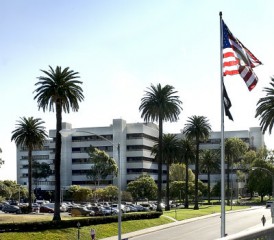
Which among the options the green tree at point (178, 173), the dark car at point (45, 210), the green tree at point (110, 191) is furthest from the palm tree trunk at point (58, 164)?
the green tree at point (178, 173)

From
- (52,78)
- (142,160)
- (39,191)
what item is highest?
(52,78)

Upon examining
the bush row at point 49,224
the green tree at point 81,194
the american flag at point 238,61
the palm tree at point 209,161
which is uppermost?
the american flag at point 238,61

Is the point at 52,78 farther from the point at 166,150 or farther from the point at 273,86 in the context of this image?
the point at 166,150

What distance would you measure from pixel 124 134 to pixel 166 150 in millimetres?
54296

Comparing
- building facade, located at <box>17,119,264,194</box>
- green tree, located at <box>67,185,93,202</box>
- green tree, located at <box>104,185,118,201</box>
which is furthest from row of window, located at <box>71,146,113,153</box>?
green tree, located at <box>104,185,118,201</box>

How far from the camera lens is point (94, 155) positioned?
133m

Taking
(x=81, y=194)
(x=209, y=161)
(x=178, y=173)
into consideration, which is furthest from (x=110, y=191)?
(x=209, y=161)

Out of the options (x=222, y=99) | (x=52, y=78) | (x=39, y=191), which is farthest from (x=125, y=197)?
(x=222, y=99)

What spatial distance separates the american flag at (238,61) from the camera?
20547 mm

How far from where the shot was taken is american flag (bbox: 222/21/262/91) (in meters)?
20.5

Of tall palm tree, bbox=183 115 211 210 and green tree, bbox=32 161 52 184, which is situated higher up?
tall palm tree, bbox=183 115 211 210

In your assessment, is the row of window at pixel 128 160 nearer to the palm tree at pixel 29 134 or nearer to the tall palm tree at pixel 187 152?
the tall palm tree at pixel 187 152

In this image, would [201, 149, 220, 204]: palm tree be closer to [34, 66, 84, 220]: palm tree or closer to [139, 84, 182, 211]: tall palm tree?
[139, 84, 182, 211]: tall palm tree

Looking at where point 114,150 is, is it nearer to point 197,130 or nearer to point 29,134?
point 197,130
